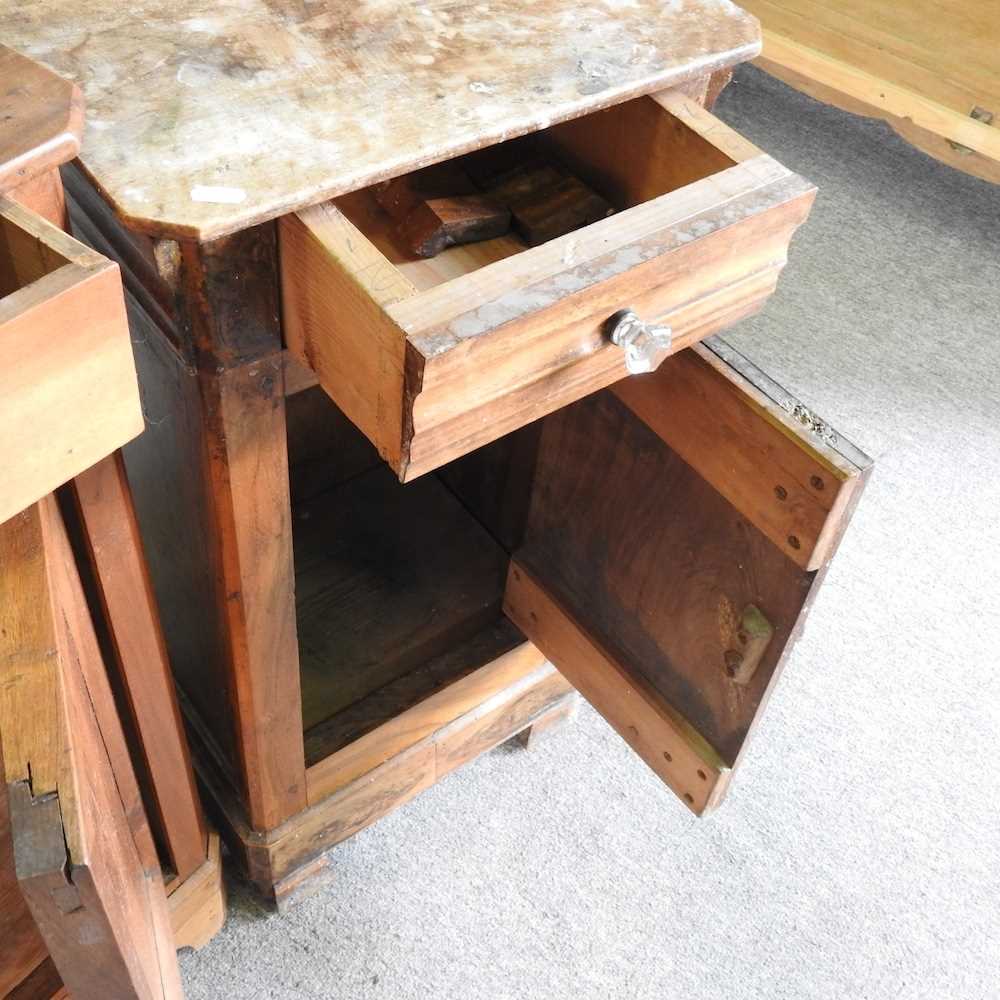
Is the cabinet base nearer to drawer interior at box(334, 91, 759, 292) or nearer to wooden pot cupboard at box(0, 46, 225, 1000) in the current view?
wooden pot cupboard at box(0, 46, 225, 1000)

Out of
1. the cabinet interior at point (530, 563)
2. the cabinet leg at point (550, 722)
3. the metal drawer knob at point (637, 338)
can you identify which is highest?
the metal drawer knob at point (637, 338)

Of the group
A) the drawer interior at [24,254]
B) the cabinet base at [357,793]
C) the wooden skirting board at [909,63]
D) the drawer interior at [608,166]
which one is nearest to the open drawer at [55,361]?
the drawer interior at [24,254]

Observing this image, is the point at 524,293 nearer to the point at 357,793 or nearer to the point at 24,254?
the point at 24,254

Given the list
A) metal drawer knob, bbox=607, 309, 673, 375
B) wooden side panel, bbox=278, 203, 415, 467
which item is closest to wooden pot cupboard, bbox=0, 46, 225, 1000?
wooden side panel, bbox=278, 203, 415, 467

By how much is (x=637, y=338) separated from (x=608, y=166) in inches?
7.4

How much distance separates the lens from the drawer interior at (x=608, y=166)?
686mm

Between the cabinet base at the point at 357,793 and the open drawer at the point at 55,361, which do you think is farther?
the cabinet base at the point at 357,793

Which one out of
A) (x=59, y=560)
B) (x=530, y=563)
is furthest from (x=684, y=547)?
(x=59, y=560)

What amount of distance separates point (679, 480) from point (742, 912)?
1.88ft

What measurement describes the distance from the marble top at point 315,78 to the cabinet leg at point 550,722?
0.72m

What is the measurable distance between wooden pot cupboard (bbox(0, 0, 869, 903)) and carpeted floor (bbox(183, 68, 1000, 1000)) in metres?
0.16

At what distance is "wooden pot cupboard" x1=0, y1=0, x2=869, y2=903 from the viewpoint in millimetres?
579

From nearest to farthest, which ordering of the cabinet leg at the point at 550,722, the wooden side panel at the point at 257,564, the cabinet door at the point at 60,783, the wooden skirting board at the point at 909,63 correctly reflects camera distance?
the cabinet door at the point at 60,783, the wooden side panel at the point at 257,564, the cabinet leg at the point at 550,722, the wooden skirting board at the point at 909,63

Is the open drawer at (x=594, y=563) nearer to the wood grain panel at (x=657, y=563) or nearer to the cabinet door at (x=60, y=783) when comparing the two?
the wood grain panel at (x=657, y=563)
